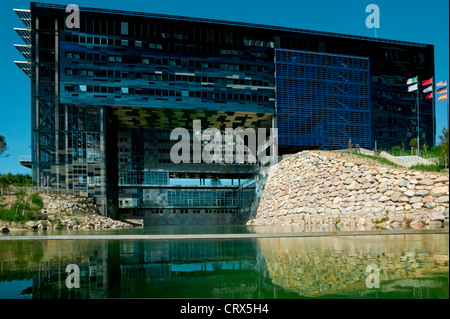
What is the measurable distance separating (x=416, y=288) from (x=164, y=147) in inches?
2443

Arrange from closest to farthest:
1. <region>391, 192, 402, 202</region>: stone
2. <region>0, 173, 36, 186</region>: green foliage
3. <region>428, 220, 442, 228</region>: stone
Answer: <region>428, 220, 442, 228</region>: stone, <region>391, 192, 402, 202</region>: stone, <region>0, 173, 36, 186</region>: green foliage

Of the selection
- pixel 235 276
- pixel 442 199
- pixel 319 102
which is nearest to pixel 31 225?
pixel 235 276

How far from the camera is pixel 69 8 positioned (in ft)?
150

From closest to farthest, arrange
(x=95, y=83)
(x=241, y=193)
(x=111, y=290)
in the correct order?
1. (x=111, y=290)
2. (x=95, y=83)
3. (x=241, y=193)

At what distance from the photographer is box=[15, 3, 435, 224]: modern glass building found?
149 ft

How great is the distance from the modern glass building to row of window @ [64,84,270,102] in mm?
140

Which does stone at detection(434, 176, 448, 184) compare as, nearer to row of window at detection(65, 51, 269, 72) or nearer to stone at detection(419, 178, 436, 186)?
stone at detection(419, 178, 436, 186)

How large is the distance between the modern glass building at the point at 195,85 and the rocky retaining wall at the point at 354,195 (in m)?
15.3

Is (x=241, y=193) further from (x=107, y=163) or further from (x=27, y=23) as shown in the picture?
(x=27, y=23)

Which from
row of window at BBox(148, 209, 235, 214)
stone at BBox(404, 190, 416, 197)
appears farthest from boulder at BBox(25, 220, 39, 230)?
row of window at BBox(148, 209, 235, 214)

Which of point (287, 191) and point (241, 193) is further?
point (241, 193)

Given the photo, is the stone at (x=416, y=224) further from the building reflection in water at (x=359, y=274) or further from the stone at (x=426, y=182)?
the building reflection in water at (x=359, y=274)

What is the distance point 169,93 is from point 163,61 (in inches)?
190

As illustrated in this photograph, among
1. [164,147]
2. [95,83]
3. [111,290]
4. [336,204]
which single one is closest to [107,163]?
[95,83]
